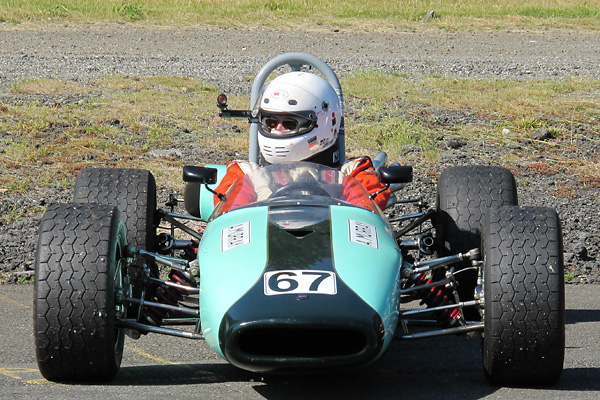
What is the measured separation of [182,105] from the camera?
14.6 metres

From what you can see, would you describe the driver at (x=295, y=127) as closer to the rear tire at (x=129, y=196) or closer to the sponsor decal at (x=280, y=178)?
the rear tire at (x=129, y=196)

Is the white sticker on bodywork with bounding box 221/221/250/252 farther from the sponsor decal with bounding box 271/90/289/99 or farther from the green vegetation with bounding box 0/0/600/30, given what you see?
the green vegetation with bounding box 0/0/600/30

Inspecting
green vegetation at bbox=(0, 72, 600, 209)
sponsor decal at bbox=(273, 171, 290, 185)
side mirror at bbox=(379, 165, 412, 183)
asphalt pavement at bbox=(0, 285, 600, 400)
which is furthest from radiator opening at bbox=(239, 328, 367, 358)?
green vegetation at bbox=(0, 72, 600, 209)

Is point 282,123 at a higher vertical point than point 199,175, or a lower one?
higher

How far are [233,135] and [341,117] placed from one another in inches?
205

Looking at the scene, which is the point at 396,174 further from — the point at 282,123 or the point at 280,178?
the point at 282,123

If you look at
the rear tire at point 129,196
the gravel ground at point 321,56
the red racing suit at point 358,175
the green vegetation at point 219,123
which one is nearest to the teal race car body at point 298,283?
the red racing suit at point 358,175

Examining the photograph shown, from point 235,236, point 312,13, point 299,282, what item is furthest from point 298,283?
point 312,13

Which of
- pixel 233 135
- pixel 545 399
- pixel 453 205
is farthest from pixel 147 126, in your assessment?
pixel 545 399

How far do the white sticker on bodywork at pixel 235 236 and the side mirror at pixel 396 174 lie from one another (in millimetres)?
1202

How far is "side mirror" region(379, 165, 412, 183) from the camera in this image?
21.5 feet

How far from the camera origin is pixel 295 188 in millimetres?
6266

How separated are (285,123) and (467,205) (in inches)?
57.4

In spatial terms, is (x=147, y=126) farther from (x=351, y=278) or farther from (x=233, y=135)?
(x=351, y=278)
